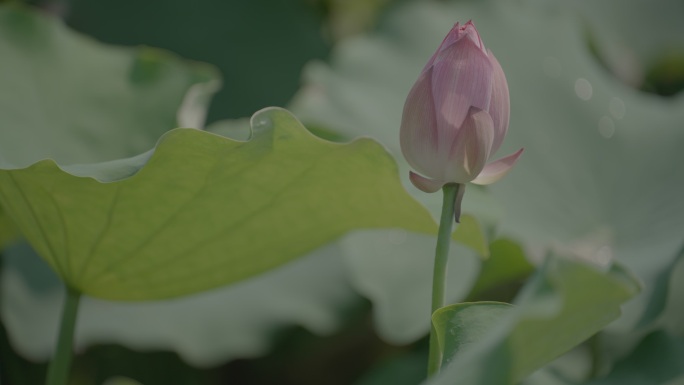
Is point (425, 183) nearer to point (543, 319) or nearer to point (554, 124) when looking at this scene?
point (543, 319)

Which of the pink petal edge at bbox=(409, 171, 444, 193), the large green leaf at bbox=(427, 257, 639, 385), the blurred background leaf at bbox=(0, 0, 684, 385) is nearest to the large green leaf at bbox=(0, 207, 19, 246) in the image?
the blurred background leaf at bbox=(0, 0, 684, 385)

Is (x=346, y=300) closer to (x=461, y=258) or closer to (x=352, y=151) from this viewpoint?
(x=461, y=258)

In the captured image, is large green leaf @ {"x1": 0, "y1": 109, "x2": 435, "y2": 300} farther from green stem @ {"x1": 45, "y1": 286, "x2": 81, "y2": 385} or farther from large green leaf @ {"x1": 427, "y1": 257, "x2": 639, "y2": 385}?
large green leaf @ {"x1": 427, "y1": 257, "x2": 639, "y2": 385}

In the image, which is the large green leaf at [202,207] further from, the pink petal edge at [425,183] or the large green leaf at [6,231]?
the large green leaf at [6,231]

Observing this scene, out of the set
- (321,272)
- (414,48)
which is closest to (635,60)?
(414,48)

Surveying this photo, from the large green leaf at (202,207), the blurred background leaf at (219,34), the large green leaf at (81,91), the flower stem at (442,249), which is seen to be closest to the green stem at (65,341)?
the large green leaf at (202,207)

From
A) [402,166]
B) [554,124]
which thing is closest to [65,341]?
[402,166]
